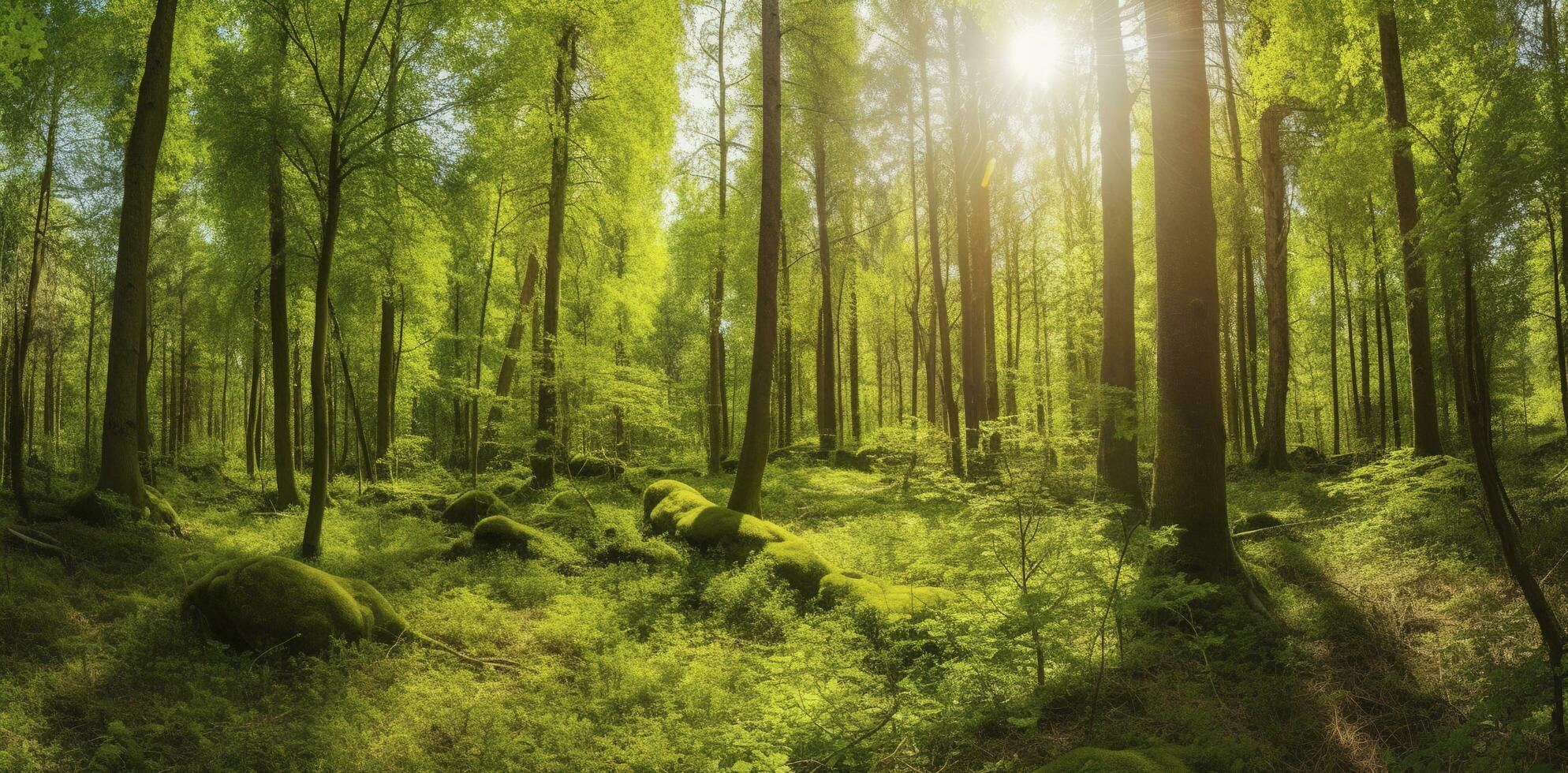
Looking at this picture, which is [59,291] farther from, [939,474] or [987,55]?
[987,55]

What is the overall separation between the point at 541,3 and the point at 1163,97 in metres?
9.84

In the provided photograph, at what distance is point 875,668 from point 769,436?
6679mm

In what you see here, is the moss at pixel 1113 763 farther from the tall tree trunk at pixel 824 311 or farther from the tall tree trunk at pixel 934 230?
the tall tree trunk at pixel 824 311

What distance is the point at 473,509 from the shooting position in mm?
12469

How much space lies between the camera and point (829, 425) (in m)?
20.5

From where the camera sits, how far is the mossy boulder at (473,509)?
1241 centimetres

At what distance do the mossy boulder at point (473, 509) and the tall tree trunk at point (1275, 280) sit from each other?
655 inches

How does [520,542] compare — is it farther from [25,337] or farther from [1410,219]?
[1410,219]

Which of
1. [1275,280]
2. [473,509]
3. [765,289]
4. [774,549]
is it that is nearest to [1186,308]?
[774,549]

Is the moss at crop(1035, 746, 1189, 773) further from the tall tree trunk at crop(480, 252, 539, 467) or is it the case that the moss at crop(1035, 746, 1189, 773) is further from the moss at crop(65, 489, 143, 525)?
the tall tree trunk at crop(480, 252, 539, 467)

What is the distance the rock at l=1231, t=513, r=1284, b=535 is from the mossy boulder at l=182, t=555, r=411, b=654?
9761 mm

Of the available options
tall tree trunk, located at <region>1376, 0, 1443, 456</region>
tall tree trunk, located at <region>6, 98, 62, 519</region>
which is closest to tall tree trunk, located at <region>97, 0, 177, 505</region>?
tall tree trunk, located at <region>6, 98, 62, 519</region>

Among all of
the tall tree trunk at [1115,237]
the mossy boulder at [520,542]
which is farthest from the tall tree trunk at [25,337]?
the tall tree trunk at [1115,237]

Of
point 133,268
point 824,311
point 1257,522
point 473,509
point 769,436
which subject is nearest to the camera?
point 1257,522
